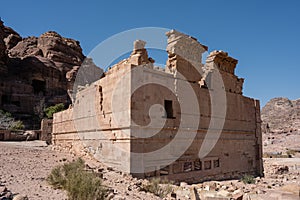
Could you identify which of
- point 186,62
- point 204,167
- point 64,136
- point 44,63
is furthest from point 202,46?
point 44,63

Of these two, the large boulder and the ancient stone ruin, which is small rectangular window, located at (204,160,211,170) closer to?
the ancient stone ruin

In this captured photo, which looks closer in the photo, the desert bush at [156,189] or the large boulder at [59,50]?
the desert bush at [156,189]

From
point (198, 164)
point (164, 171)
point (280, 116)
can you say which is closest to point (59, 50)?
point (198, 164)

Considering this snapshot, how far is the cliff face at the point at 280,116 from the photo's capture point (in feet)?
148

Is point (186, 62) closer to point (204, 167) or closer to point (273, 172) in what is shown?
point (204, 167)

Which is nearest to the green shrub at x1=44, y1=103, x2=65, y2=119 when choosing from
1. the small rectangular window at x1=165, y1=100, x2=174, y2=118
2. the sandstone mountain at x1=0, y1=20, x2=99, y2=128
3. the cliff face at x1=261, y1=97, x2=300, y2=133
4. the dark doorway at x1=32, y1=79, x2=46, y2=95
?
the sandstone mountain at x1=0, y1=20, x2=99, y2=128

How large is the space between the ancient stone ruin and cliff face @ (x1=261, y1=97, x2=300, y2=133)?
120ft

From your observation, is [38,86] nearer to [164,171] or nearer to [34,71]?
[34,71]

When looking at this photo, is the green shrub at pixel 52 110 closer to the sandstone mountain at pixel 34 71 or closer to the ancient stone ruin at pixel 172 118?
the sandstone mountain at pixel 34 71

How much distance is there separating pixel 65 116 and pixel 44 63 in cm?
2496

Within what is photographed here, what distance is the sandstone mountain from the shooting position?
101 ft

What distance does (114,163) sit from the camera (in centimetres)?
833

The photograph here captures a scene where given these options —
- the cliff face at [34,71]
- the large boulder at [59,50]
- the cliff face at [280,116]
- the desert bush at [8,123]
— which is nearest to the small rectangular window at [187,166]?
the desert bush at [8,123]

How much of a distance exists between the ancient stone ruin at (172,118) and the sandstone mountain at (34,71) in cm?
2078
